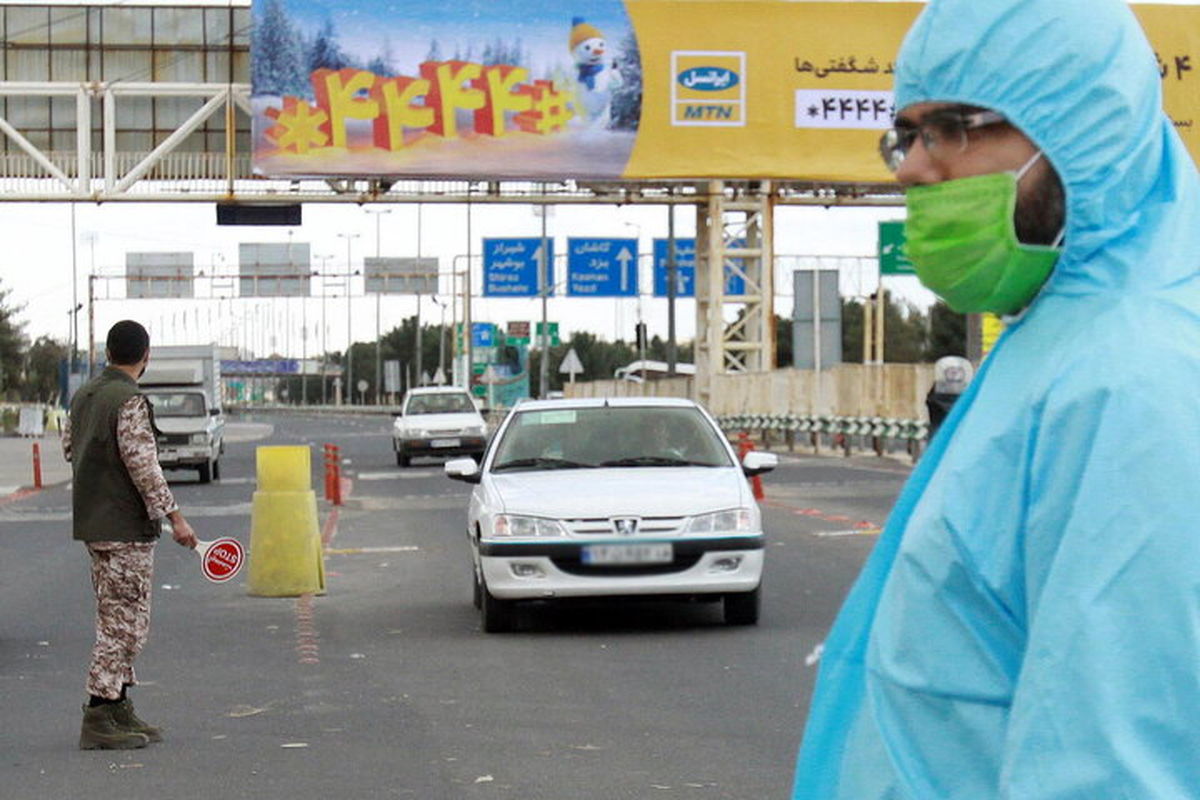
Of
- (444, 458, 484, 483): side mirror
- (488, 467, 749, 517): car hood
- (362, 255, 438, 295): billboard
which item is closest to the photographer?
(488, 467, 749, 517): car hood

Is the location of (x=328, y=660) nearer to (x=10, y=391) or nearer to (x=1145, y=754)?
(x=1145, y=754)

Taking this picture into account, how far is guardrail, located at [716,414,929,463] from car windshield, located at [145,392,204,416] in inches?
485

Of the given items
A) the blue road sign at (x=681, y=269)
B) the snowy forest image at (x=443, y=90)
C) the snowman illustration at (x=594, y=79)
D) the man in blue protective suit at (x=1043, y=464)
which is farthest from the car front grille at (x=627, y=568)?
the blue road sign at (x=681, y=269)

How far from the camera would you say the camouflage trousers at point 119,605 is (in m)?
8.98

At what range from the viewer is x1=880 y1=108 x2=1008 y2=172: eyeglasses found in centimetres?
219

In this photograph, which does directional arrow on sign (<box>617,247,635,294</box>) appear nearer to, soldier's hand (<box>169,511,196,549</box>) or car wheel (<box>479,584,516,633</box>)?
car wheel (<box>479,584,516,633</box>)

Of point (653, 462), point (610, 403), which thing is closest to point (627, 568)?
point (653, 462)

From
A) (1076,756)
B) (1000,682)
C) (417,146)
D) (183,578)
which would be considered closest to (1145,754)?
(1076,756)

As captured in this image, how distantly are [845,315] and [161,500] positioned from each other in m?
125

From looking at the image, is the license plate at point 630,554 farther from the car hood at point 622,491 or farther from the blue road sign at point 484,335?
the blue road sign at point 484,335

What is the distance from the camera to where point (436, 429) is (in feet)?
140

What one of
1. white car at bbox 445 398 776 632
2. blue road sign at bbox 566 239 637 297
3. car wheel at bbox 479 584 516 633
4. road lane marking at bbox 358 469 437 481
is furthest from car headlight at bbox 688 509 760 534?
blue road sign at bbox 566 239 637 297

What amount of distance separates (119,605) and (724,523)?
453cm

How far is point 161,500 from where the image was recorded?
360 inches
